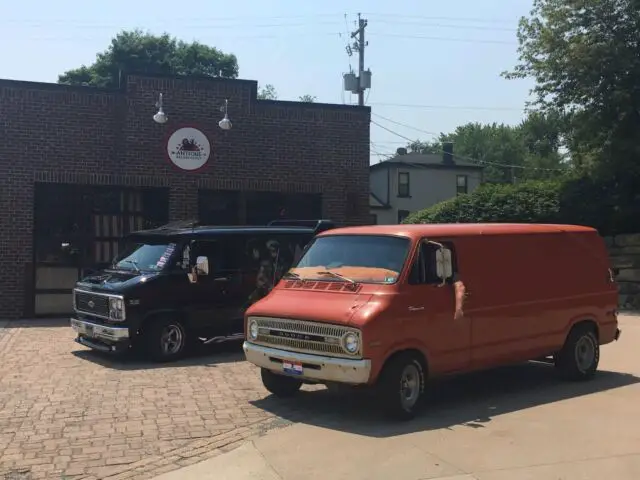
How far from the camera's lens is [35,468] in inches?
220

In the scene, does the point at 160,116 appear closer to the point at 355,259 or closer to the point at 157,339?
the point at 157,339

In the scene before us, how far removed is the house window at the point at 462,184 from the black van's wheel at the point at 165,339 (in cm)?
A: 3790

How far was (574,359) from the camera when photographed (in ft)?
29.0

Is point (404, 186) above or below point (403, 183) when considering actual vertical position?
below

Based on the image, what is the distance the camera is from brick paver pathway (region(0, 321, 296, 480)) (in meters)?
5.79

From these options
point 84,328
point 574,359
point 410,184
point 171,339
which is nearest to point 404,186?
point 410,184

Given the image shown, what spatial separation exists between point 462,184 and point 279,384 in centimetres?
4060

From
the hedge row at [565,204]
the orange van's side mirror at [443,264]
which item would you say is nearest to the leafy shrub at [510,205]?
the hedge row at [565,204]

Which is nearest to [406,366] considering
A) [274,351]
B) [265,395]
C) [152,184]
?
[274,351]

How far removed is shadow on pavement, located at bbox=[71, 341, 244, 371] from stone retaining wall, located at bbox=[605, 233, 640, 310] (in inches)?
454

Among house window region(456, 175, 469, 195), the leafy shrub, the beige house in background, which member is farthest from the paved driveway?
house window region(456, 175, 469, 195)

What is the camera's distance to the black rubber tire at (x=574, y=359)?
29.0 feet

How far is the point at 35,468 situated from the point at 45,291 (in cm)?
1071

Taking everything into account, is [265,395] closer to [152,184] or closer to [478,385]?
[478,385]
